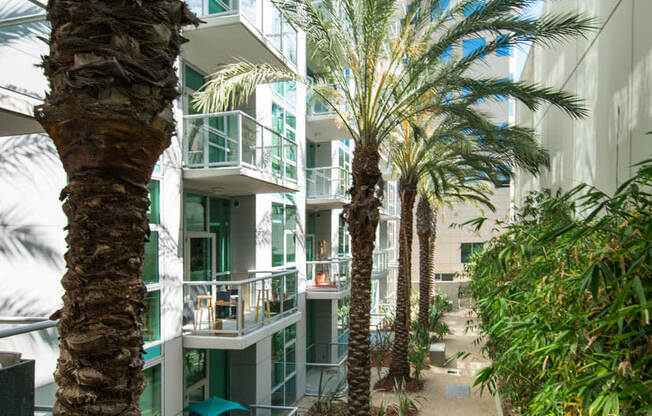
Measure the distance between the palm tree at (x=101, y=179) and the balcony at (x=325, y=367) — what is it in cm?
1382

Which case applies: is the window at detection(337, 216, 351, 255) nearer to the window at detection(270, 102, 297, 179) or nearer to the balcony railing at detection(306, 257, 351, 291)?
the balcony railing at detection(306, 257, 351, 291)

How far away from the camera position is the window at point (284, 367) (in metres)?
14.9

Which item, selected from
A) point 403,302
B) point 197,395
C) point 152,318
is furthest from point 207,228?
point 403,302

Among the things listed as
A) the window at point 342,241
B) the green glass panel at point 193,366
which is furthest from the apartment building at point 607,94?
the window at point 342,241

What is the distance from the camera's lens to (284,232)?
16.4m

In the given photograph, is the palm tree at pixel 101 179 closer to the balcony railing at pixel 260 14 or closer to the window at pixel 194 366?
the balcony railing at pixel 260 14

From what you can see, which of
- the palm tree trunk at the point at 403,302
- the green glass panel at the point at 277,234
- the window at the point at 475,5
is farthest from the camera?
the green glass panel at the point at 277,234

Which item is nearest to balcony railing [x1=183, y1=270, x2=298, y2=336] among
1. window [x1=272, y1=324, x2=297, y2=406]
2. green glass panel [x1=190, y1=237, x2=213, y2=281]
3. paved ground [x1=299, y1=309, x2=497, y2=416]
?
green glass panel [x1=190, y1=237, x2=213, y2=281]

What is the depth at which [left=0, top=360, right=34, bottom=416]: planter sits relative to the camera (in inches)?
141

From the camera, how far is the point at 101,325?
3.20 metres

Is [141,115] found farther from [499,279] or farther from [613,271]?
[499,279]

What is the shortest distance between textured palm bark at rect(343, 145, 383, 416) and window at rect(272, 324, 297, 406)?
4729 millimetres

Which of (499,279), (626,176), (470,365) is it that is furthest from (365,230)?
(470,365)

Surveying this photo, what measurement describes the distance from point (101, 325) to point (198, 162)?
7.96 m
